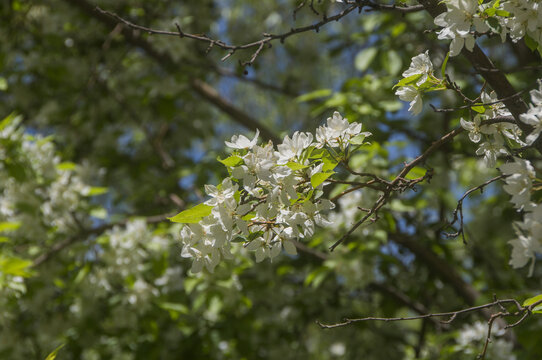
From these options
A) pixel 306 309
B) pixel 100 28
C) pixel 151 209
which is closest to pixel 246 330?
pixel 306 309

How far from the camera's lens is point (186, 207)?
3.41 metres

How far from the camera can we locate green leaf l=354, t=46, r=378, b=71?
3.47 meters

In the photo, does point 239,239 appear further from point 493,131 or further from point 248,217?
point 493,131

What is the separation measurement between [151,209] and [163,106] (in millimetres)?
768

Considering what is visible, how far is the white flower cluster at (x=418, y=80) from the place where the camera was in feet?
4.62

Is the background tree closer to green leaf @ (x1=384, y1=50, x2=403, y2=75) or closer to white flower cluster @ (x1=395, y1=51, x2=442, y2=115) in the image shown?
green leaf @ (x1=384, y1=50, x2=403, y2=75)

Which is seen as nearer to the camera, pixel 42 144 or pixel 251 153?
pixel 251 153

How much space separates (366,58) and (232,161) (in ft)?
7.78

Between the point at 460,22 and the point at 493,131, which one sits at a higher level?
the point at 460,22

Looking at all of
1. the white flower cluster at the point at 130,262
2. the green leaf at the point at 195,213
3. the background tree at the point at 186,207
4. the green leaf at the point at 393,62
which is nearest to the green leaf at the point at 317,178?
the green leaf at the point at 195,213

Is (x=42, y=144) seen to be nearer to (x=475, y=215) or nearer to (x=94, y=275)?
(x=94, y=275)

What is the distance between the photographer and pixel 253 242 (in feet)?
4.66

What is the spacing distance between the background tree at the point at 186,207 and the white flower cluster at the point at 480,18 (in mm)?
1140

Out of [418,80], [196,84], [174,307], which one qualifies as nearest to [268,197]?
[418,80]
